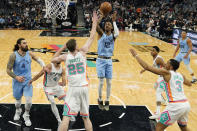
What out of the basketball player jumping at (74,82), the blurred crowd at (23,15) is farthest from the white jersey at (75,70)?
the blurred crowd at (23,15)

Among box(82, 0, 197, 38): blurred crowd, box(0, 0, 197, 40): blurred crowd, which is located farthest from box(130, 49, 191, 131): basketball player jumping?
box(82, 0, 197, 38): blurred crowd

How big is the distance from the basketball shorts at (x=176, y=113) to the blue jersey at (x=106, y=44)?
2078 mm

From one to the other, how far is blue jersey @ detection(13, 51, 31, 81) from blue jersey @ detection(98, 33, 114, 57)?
1691 mm

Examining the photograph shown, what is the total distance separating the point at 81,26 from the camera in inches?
997

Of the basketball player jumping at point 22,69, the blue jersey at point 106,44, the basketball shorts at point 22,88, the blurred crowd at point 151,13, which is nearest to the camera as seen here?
the basketball player jumping at point 22,69

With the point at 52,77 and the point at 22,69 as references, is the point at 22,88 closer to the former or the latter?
the point at 22,69

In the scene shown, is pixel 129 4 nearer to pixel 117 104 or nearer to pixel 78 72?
pixel 117 104

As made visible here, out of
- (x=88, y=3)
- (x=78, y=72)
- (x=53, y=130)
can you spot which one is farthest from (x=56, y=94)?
(x=88, y=3)

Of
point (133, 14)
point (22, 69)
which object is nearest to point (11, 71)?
point (22, 69)

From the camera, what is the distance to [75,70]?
3748 mm

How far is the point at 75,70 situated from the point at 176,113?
1858 mm

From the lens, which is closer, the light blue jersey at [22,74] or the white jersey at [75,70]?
the white jersey at [75,70]

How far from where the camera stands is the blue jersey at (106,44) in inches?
201

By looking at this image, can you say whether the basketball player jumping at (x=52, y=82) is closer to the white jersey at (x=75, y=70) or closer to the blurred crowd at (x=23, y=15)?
the white jersey at (x=75, y=70)
